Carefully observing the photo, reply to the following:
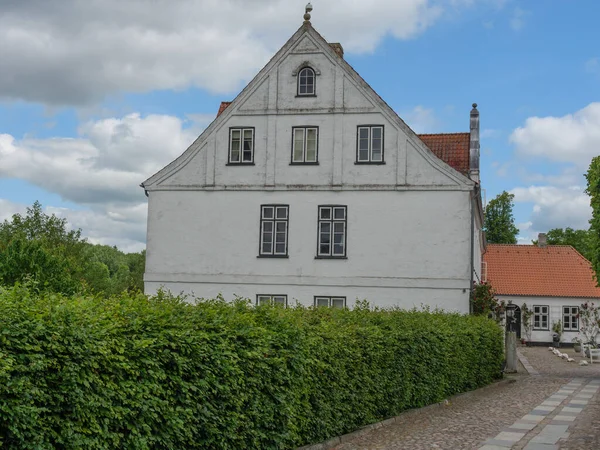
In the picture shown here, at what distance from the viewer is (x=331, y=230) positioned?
2588 cm

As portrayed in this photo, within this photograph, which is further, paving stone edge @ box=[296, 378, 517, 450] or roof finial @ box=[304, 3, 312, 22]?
roof finial @ box=[304, 3, 312, 22]

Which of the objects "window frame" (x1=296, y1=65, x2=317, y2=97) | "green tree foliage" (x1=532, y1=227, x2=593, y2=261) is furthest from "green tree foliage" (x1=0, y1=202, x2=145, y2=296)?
"green tree foliage" (x1=532, y1=227, x2=593, y2=261)

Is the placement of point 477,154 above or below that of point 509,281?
above

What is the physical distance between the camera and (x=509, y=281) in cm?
4834

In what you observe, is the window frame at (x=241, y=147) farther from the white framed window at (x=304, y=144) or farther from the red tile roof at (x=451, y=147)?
the red tile roof at (x=451, y=147)

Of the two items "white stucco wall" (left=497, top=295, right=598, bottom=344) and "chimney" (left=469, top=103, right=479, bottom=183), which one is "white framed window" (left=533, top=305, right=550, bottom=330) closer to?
"white stucco wall" (left=497, top=295, right=598, bottom=344)

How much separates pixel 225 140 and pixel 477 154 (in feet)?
32.8

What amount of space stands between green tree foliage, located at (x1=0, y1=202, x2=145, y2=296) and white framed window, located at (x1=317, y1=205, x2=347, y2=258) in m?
6.71

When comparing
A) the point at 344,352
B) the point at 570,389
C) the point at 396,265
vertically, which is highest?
the point at 396,265

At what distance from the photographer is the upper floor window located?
2619cm

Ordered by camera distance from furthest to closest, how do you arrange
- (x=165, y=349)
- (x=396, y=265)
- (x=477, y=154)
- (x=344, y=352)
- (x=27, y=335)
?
1. (x=477, y=154)
2. (x=396, y=265)
3. (x=344, y=352)
4. (x=165, y=349)
5. (x=27, y=335)

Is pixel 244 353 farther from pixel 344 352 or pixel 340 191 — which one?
pixel 340 191

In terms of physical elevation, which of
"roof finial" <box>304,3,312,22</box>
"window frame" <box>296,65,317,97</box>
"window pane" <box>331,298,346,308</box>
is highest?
"roof finial" <box>304,3,312,22</box>

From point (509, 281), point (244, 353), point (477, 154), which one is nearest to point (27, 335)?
point (244, 353)
